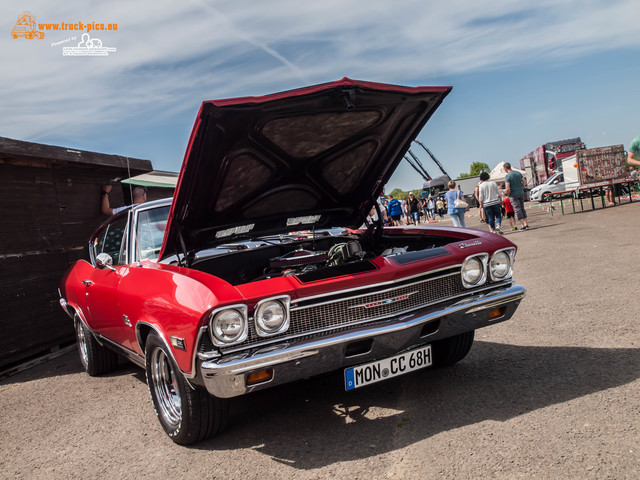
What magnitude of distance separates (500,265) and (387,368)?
1.09 metres

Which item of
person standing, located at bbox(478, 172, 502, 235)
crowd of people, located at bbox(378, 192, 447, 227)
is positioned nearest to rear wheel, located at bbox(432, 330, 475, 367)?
crowd of people, located at bbox(378, 192, 447, 227)

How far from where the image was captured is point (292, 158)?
4.25 meters

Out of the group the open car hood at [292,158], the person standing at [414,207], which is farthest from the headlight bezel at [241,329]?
the person standing at [414,207]

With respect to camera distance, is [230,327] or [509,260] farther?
[509,260]

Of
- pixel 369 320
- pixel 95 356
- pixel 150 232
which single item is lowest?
pixel 95 356

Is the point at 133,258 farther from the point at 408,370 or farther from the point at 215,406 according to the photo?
the point at 408,370

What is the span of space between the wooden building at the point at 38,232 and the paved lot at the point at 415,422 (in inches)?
60.4

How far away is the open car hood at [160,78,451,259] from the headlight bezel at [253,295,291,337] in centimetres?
103

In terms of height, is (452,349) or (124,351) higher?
(124,351)

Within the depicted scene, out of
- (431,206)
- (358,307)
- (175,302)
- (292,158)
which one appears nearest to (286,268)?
(292,158)

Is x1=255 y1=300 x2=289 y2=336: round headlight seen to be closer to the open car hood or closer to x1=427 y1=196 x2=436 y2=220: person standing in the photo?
the open car hood

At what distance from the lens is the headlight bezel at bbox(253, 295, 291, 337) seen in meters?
3.01

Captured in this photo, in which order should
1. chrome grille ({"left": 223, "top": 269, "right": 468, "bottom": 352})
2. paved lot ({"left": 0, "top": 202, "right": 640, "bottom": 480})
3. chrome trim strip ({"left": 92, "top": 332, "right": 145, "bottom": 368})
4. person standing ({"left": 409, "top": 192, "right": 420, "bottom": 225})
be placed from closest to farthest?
1. paved lot ({"left": 0, "top": 202, "right": 640, "bottom": 480})
2. chrome grille ({"left": 223, "top": 269, "right": 468, "bottom": 352})
3. chrome trim strip ({"left": 92, "top": 332, "right": 145, "bottom": 368})
4. person standing ({"left": 409, "top": 192, "right": 420, "bottom": 225})

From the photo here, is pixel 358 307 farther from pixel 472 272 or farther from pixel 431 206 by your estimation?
pixel 431 206
